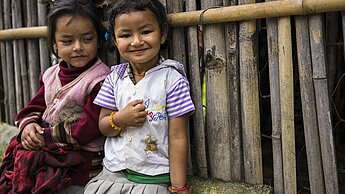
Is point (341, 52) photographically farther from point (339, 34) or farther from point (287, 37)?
point (287, 37)

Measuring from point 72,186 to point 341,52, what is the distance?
7.00ft

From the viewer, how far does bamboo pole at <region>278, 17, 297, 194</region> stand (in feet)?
7.17

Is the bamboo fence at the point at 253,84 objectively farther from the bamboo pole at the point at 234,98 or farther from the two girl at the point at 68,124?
the two girl at the point at 68,124

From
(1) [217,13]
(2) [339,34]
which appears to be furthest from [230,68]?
(2) [339,34]

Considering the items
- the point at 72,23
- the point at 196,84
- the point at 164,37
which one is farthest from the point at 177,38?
the point at 72,23

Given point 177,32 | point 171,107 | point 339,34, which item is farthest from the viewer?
point 339,34

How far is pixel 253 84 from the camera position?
7.61 ft

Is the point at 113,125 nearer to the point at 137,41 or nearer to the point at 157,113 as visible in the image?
the point at 157,113

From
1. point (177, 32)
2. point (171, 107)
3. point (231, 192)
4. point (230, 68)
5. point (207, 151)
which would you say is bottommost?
point (231, 192)

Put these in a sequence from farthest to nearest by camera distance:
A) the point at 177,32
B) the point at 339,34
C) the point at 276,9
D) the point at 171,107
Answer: the point at 339,34
the point at 177,32
the point at 171,107
the point at 276,9

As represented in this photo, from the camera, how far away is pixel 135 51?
2311 millimetres

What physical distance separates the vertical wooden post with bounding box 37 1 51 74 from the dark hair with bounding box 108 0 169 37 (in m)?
0.95

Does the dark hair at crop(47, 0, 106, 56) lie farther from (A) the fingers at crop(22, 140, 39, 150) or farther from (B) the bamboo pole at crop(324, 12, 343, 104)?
(B) the bamboo pole at crop(324, 12, 343, 104)

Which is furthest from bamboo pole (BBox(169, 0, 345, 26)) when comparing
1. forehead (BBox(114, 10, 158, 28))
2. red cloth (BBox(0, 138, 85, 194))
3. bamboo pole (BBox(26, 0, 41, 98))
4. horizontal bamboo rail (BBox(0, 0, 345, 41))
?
A: bamboo pole (BBox(26, 0, 41, 98))
